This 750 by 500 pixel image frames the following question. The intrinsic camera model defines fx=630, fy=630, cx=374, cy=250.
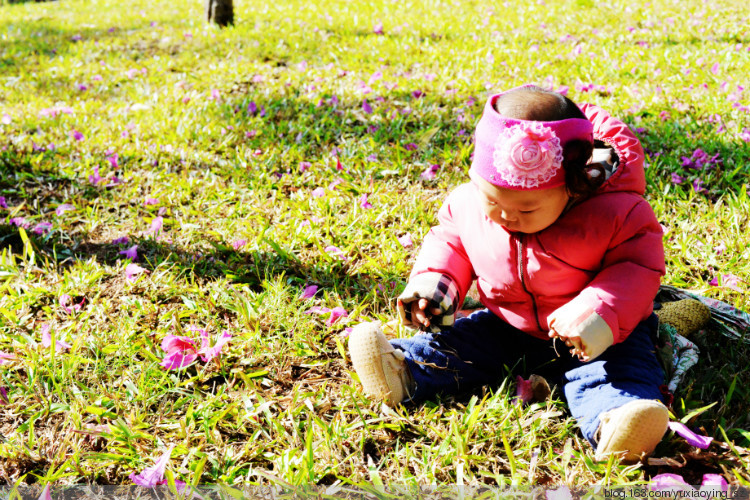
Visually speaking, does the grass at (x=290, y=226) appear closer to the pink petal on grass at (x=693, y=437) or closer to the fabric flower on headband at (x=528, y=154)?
the pink petal on grass at (x=693, y=437)

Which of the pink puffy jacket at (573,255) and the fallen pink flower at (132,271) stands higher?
the pink puffy jacket at (573,255)

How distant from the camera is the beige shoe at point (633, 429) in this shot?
164 centimetres

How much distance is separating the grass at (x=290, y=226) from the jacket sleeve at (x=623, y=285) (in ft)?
1.17

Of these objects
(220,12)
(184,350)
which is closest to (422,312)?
(184,350)

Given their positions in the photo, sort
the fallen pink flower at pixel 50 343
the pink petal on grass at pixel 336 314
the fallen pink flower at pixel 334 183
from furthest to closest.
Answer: the fallen pink flower at pixel 334 183 → the pink petal on grass at pixel 336 314 → the fallen pink flower at pixel 50 343

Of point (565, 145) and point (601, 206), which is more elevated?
point (565, 145)

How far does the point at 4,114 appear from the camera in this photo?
14.8 feet

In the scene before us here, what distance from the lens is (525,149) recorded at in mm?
1614

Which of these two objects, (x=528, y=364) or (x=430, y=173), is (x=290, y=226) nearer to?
(x=430, y=173)

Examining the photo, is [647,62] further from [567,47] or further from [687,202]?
[687,202]

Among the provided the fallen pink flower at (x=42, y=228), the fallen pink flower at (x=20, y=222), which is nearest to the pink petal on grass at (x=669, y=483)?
the fallen pink flower at (x=42, y=228)

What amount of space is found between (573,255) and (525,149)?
1.35 ft

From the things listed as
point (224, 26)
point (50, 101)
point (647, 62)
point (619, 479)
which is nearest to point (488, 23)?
point (647, 62)

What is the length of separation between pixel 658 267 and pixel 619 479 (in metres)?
0.60
